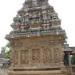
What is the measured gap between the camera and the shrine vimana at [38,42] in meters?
9.27

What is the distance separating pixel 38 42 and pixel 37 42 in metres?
0.05

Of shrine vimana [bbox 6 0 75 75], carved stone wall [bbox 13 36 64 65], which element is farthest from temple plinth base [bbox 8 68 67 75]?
carved stone wall [bbox 13 36 64 65]

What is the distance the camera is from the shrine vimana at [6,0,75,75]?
9.27m

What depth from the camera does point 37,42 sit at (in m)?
9.55

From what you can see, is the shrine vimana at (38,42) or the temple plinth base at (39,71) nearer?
the temple plinth base at (39,71)

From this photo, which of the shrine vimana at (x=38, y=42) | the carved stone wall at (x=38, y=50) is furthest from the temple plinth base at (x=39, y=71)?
the carved stone wall at (x=38, y=50)

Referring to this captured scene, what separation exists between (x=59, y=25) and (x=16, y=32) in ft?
6.98

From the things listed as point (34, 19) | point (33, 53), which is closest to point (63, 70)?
point (33, 53)

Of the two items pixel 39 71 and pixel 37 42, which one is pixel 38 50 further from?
pixel 39 71

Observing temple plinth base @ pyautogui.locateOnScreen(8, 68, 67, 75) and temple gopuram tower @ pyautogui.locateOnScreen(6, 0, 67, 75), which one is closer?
temple plinth base @ pyautogui.locateOnScreen(8, 68, 67, 75)

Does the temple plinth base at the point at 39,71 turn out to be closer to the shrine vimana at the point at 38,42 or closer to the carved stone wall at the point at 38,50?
the shrine vimana at the point at 38,42

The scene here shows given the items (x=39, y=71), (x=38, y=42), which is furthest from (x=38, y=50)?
(x=39, y=71)

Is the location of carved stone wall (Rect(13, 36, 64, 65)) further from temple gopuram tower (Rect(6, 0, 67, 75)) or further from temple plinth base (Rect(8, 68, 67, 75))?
temple plinth base (Rect(8, 68, 67, 75))

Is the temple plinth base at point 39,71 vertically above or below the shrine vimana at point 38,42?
below
